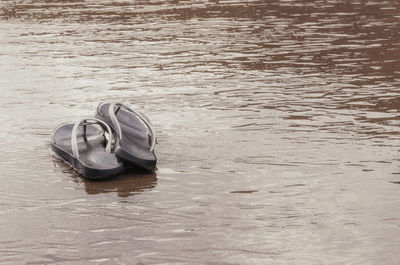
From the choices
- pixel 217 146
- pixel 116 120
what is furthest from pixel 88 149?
pixel 217 146

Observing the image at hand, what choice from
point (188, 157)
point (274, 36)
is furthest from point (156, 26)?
point (188, 157)

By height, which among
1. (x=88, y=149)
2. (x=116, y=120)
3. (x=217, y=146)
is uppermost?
(x=116, y=120)

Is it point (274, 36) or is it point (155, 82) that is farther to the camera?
point (274, 36)

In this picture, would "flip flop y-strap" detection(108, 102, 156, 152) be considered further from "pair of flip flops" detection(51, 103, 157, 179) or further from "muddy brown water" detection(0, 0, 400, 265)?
"muddy brown water" detection(0, 0, 400, 265)

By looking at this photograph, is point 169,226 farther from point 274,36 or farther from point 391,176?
point 274,36

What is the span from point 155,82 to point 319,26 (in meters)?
6.24

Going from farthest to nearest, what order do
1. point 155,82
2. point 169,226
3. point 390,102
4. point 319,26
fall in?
1. point 319,26
2. point 155,82
3. point 390,102
4. point 169,226

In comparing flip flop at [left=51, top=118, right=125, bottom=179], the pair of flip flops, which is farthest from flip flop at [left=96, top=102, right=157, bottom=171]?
flip flop at [left=51, top=118, right=125, bottom=179]

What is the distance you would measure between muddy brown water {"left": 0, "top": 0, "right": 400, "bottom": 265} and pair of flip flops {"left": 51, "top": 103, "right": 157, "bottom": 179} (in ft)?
0.48

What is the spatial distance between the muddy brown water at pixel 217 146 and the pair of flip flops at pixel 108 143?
0.15 metres

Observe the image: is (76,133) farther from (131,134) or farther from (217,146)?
(217,146)

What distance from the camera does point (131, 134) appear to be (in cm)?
771

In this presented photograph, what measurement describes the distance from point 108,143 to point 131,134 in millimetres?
337

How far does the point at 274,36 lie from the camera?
1549cm
